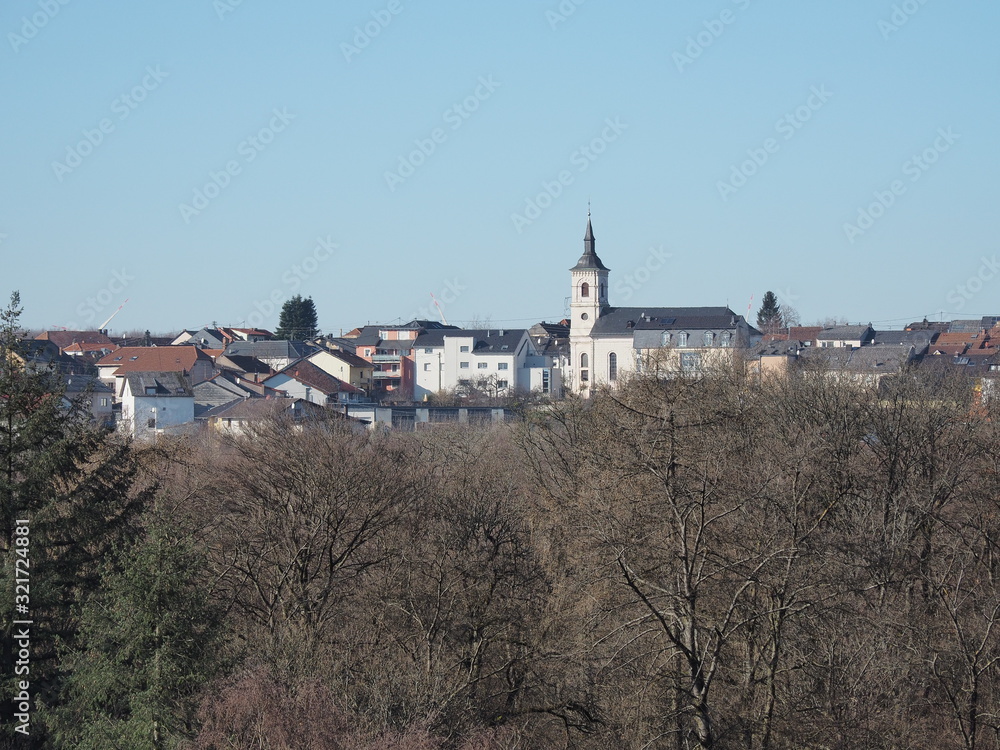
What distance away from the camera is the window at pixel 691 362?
2490cm

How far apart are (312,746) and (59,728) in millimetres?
3784

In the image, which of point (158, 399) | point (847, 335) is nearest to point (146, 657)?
point (158, 399)

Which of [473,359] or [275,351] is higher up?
[275,351]

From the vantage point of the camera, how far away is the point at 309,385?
73.4 metres

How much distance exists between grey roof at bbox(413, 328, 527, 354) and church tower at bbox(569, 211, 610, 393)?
527cm

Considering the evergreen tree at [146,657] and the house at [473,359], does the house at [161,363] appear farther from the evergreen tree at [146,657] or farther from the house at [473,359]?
the evergreen tree at [146,657]

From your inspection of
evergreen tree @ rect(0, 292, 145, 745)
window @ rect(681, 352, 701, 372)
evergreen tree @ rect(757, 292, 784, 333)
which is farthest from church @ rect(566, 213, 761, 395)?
evergreen tree @ rect(0, 292, 145, 745)

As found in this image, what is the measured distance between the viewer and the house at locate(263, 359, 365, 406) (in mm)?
72625

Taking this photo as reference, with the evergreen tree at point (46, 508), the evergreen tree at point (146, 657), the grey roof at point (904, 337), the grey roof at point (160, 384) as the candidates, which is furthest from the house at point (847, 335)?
the evergreen tree at point (146, 657)

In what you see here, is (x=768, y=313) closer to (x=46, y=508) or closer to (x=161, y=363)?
(x=161, y=363)

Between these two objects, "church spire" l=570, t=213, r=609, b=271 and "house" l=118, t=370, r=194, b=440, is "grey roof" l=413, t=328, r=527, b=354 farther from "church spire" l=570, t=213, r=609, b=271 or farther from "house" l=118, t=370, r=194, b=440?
"house" l=118, t=370, r=194, b=440

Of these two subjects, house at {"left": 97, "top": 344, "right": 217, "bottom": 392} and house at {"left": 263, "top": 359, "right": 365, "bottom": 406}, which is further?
house at {"left": 97, "top": 344, "right": 217, "bottom": 392}

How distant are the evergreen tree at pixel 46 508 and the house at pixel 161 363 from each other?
61026mm

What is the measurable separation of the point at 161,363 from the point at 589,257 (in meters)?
41.8
